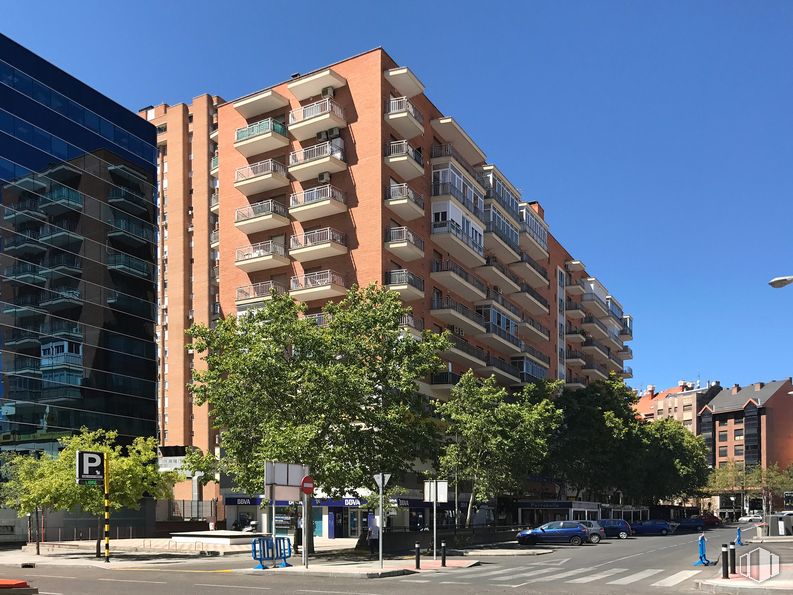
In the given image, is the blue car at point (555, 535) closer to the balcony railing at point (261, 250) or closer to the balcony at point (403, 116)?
the balcony railing at point (261, 250)

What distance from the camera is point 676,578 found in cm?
2592

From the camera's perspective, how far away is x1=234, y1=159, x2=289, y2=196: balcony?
59344 mm

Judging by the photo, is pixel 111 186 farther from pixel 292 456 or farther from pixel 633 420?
pixel 633 420

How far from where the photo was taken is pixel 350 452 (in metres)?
37.1

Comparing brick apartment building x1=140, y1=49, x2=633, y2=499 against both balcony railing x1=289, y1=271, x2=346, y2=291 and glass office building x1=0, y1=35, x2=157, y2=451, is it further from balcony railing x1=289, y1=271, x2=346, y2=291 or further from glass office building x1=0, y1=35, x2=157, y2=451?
glass office building x1=0, y1=35, x2=157, y2=451

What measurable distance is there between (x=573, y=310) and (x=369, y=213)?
150ft

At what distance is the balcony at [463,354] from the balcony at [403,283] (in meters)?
5.38

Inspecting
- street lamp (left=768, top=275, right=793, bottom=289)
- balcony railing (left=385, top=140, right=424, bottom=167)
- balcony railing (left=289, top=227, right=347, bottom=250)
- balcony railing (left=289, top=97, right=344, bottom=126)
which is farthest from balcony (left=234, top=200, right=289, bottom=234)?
street lamp (left=768, top=275, right=793, bottom=289)

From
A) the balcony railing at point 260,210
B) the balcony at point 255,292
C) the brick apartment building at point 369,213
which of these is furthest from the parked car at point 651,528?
the balcony railing at point 260,210

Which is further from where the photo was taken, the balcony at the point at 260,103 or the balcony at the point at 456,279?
the balcony at the point at 456,279

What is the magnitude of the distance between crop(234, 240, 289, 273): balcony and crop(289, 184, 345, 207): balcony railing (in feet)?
10.9

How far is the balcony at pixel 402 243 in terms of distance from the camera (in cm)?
5569

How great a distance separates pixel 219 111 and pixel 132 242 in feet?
40.7

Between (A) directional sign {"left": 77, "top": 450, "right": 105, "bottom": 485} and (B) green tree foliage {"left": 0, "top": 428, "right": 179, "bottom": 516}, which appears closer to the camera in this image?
(A) directional sign {"left": 77, "top": 450, "right": 105, "bottom": 485}
